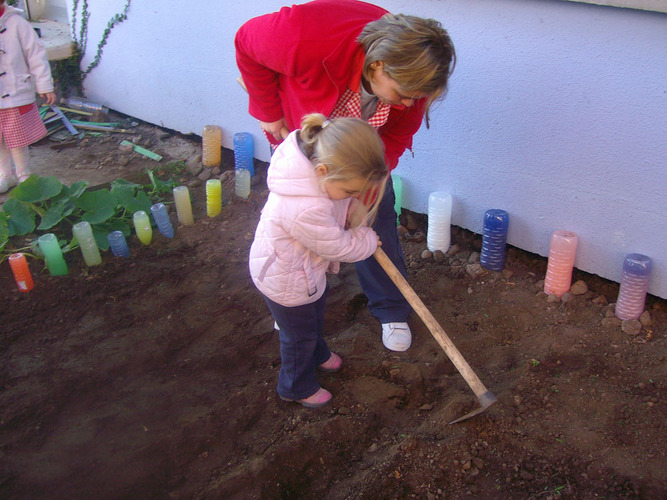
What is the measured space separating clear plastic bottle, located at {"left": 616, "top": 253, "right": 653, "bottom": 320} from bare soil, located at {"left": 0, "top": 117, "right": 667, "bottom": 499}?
0.09 meters

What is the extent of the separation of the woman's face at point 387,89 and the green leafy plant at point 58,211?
2236mm

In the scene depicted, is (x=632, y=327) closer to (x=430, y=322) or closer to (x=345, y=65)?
(x=430, y=322)

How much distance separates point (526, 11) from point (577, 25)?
0.86 ft

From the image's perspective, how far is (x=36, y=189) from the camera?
383 centimetres

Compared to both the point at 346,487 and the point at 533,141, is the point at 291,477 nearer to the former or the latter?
the point at 346,487

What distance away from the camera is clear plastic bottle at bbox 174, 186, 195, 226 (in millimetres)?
3984

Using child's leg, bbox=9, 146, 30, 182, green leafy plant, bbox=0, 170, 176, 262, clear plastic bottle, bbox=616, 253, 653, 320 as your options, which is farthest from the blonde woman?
child's leg, bbox=9, 146, 30, 182

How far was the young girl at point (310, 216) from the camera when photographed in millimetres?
1947

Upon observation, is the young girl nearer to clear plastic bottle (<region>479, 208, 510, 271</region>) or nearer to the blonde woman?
the blonde woman

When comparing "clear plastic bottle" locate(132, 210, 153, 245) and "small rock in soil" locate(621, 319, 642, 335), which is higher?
"clear plastic bottle" locate(132, 210, 153, 245)

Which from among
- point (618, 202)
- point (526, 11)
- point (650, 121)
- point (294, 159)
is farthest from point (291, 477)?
Result: point (526, 11)

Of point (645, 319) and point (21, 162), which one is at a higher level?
point (21, 162)

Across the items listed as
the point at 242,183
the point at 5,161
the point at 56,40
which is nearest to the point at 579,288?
the point at 242,183

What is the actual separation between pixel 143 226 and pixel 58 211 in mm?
540
